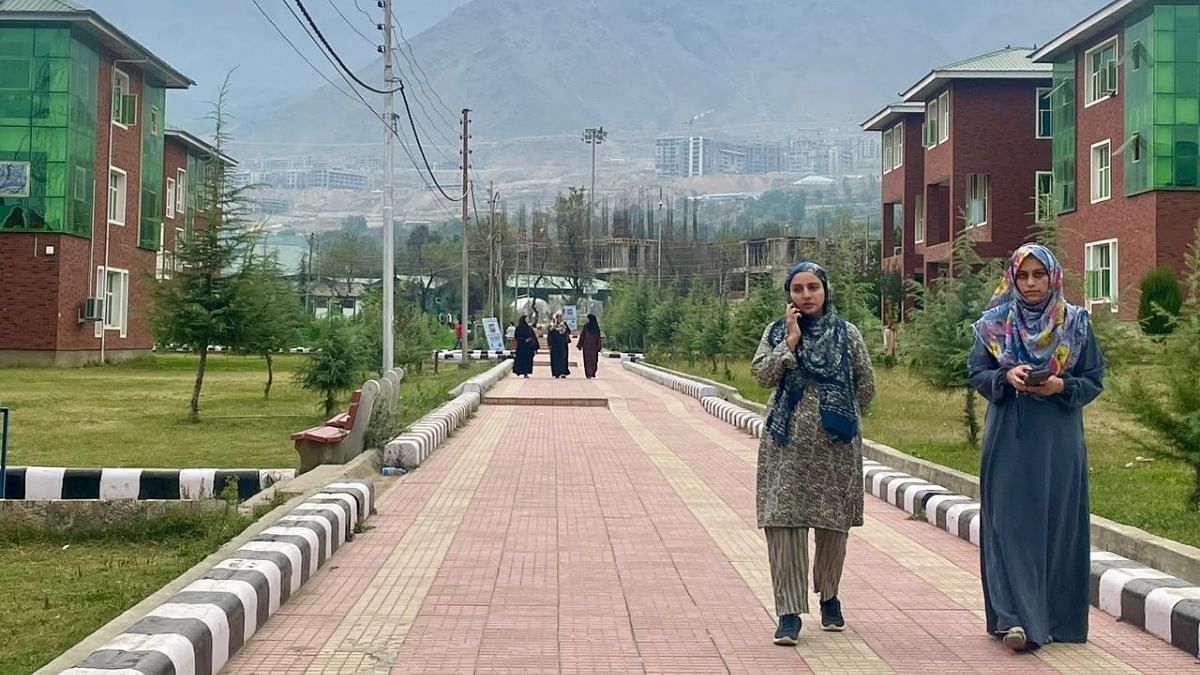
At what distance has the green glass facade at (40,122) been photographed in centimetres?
3691

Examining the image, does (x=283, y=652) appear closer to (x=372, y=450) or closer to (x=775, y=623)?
(x=775, y=623)

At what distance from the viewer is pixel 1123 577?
6.93 metres

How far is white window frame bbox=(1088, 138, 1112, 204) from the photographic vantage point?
3797cm

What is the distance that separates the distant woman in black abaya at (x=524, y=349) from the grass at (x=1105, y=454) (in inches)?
390

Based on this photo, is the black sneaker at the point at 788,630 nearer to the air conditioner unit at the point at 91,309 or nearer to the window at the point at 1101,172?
the window at the point at 1101,172

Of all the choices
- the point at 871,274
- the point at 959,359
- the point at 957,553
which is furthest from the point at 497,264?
the point at 957,553

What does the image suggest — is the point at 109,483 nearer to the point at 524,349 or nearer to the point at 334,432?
the point at 334,432

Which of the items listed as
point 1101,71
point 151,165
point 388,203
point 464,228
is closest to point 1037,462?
point 388,203

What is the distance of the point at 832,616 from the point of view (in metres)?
6.48

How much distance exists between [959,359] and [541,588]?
28.6ft

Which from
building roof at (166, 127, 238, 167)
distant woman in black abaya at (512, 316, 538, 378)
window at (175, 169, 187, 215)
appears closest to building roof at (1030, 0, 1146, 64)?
distant woman in black abaya at (512, 316, 538, 378)

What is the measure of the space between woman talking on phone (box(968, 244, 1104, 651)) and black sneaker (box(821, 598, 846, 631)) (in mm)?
712

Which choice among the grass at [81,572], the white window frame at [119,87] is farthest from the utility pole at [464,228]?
the grass at [81,572]

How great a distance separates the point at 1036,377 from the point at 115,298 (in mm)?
40211
